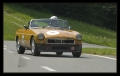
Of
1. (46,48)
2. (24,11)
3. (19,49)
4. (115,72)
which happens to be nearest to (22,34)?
(19,49)

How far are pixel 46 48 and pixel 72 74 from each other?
19.1 ft

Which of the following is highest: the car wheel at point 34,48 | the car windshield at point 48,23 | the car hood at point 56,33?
the car windshield at point 48,23

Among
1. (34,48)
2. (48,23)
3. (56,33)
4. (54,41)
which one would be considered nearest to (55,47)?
(54,41)

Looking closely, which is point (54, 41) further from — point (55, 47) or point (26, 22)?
point (26, 22)

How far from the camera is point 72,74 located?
10711mm

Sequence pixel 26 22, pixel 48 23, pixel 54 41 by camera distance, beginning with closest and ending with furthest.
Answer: pixel 54 41 → pixel 48 23 → pixel 26 22

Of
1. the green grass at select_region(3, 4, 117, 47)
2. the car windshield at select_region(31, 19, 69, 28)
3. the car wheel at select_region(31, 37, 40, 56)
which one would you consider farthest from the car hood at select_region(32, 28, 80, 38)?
the green grass at select_region(3, 4, 117, 47)

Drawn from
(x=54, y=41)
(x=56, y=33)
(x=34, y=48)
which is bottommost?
(x=34, y=48)

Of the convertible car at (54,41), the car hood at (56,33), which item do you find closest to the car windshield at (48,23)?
the convertible car at (54,41)

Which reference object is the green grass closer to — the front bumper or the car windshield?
the car windshield

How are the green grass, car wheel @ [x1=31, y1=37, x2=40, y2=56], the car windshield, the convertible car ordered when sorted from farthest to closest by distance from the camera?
the green grass, the car windshield, car wheel @ [x1=31, y1=37, x2=40, y2=56], the convertible car

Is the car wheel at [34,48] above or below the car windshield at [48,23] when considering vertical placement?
below

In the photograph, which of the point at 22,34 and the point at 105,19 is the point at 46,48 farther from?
the point at 105,19

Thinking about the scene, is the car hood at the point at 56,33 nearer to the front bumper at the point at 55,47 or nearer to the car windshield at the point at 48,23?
the front bumper at the point at 55,47
